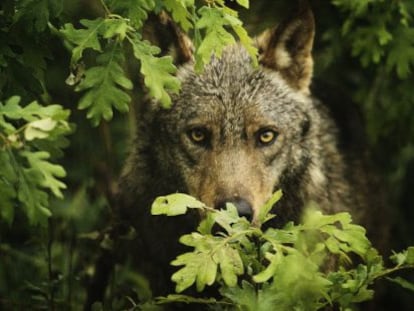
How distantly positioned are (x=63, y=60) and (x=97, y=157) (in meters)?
1.01

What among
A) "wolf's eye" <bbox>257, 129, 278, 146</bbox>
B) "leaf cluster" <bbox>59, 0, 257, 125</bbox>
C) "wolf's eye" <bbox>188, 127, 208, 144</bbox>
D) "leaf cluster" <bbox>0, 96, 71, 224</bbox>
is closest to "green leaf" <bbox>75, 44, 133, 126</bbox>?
"leaf cluster" <bbox>59, 0, 257, 125</bbox>

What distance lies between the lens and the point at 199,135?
4.91 meters

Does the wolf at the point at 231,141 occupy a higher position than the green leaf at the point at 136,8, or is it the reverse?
the green leaf at the point at 136,8

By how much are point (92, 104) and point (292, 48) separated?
2.05 metres

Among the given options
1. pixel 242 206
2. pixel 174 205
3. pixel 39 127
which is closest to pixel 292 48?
pixel 242 206

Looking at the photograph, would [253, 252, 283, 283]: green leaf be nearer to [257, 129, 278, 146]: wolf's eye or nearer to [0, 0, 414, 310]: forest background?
[0, 0, 414, 310]: forest background

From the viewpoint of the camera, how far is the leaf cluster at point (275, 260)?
2.90 m

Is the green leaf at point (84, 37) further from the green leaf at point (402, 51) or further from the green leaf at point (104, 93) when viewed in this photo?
the green leaf at point (402, 51)

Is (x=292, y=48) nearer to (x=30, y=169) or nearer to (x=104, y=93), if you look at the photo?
(x=104, y=93)

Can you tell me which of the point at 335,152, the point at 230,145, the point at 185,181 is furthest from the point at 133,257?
the point at 335,152

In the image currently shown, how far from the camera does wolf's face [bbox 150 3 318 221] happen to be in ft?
15.5

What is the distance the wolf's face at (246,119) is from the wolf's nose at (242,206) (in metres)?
0.18

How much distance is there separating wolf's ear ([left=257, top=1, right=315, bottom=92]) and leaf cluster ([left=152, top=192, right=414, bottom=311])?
84.2 inches

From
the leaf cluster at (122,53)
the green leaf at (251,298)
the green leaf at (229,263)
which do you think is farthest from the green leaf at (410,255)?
the leaf cluster at (122,53)
